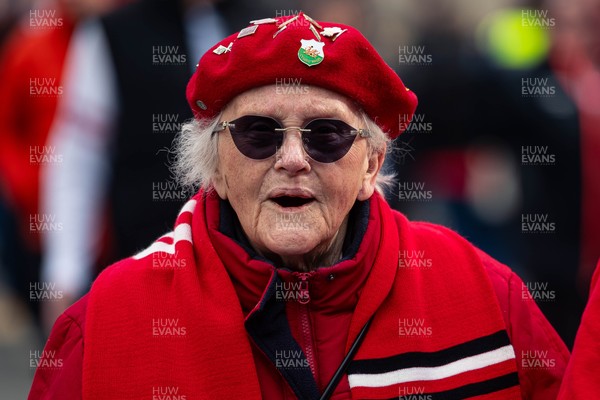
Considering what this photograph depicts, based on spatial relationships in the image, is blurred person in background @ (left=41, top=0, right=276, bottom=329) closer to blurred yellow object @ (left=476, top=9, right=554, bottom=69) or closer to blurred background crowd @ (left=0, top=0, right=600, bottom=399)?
blurred background crowd @ (left=0, top=0, right=600, bottom=399)

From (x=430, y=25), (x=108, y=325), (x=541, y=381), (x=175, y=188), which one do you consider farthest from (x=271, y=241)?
(x=430, y=25)

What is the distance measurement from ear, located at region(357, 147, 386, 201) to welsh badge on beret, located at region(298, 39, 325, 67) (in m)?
0.49

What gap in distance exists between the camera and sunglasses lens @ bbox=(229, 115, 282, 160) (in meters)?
4.28

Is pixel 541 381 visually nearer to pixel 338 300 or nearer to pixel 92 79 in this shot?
pixel 338 300

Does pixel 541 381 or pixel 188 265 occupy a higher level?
pixel 188 265

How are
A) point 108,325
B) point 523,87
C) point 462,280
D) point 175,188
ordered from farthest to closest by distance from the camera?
point 523,87, point 175,188, point 462,280, point 108,325

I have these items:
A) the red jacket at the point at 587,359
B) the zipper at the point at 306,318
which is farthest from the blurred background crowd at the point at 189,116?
the red jacket at the point at 587,359

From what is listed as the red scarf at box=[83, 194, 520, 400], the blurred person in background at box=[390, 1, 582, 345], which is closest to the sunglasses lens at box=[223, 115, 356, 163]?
the red scarf at box=[83, 194, 520, 400]

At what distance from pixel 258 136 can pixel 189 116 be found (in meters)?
2.37

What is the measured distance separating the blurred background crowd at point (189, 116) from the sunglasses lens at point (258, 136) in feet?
7.23

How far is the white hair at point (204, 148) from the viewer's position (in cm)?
450

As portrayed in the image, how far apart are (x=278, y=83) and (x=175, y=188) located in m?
2.66

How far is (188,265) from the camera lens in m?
4.31

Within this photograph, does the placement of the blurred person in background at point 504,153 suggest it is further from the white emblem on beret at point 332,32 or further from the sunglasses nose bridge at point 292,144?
the sunglasses nose bridge at point 292,144
